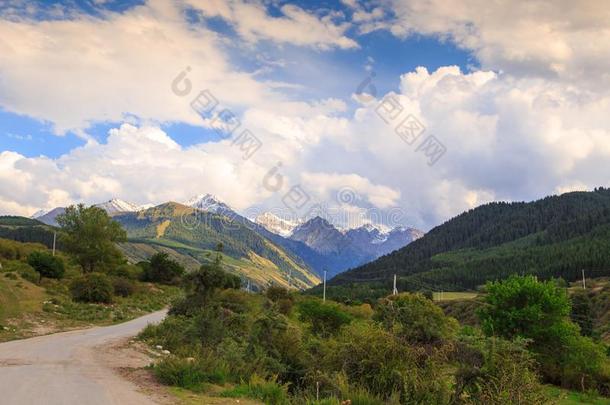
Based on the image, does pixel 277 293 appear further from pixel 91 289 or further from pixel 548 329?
pixel 548 329

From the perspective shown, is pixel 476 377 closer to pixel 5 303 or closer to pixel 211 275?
pixel 211 275

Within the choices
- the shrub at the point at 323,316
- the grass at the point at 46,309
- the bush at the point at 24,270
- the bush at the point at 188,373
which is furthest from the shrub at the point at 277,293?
the bush at the point at 188,373

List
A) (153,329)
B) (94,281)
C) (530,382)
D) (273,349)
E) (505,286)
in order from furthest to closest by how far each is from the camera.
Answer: (94,281) < (505,286) < (153,329) < (273,349) < (530,382)

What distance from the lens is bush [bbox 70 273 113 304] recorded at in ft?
147

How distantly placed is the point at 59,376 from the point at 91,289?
32611mm

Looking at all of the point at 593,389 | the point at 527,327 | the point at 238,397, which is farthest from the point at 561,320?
the point at 238,397

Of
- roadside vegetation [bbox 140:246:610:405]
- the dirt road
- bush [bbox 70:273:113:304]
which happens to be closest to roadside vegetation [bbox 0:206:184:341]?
bush [bbox 70:273:113:304]

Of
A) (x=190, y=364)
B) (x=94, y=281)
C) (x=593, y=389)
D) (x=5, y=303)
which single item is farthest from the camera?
(x=94, y=281)

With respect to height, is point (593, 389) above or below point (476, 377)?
below

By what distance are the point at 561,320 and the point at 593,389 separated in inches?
180

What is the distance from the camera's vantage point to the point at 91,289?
44.8 metres

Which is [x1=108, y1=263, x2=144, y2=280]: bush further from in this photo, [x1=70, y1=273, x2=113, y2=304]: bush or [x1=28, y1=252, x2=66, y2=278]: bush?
[x1=70, y1=273, x2=113, y2=304]: bush

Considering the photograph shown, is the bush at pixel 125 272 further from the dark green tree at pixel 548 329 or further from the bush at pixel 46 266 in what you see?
the dark green tree at pixel 548 329

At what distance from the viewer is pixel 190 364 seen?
15344 mm
